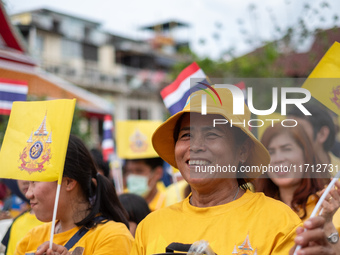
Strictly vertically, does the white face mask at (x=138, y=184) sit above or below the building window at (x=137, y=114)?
below

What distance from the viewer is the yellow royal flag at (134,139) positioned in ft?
22.0

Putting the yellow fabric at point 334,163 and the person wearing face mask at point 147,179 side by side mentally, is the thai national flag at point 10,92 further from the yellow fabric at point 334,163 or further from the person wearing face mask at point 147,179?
the yellow fabric at point 334,163

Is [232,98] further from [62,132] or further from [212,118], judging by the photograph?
[62,132]

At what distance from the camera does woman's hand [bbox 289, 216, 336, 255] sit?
1.96 m

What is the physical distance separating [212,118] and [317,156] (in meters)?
1.45

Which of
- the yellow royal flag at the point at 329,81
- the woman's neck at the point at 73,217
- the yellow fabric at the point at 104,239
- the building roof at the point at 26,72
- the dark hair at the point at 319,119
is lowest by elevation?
the yellow fabric at the point at 104,239

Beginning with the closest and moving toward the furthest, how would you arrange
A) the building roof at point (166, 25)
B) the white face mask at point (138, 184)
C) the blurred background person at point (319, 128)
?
the blurred background person at point (319, 128)
the white face mask at point (138, 184)
the building roof at point (166, 25)

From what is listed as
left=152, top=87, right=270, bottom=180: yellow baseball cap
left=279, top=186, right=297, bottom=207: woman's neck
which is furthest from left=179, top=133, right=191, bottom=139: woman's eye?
left=279, top=186, right=297, bottom=207: woman's neck

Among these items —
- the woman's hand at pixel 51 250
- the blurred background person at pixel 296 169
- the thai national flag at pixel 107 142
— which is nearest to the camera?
the woman's hand at pixel 51 250

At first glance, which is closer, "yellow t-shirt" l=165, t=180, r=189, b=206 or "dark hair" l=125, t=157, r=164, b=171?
"yellow t-shirt" l=165, t=180, r=189, b=206

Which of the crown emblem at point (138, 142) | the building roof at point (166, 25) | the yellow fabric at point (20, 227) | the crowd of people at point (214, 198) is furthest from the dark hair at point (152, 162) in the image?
the building roof at point (166, 25)

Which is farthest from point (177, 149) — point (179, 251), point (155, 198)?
point (155, 198)

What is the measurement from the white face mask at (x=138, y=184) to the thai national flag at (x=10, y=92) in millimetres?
1998

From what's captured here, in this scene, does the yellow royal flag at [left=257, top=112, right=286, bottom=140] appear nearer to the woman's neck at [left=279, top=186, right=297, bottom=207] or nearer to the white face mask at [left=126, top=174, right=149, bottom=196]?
the woman's neck at [left=279, top=186, right=297, bottom=207]
